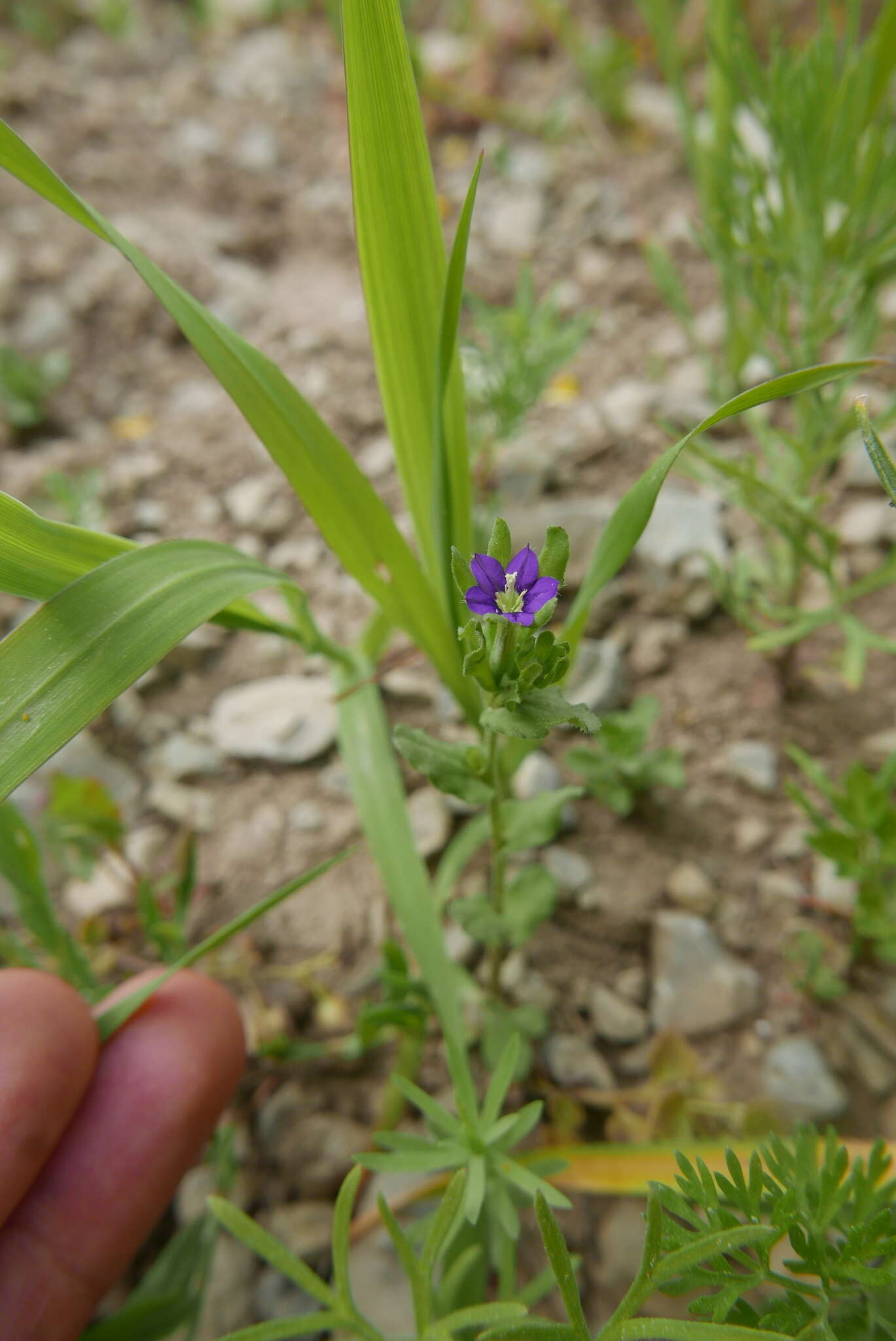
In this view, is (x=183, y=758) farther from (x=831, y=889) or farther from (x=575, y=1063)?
(x=831, y=889)

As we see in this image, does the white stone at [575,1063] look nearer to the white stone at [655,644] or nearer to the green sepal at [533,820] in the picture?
the green sepal at [533,820]

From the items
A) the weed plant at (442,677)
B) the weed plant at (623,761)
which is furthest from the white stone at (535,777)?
the weed plant at (442,677)

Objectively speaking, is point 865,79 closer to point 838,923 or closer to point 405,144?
point 405,144

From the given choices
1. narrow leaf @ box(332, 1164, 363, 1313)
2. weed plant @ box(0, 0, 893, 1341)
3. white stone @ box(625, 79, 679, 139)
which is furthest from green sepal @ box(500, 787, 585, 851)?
white stone @ box(625, 79, 679, 139)

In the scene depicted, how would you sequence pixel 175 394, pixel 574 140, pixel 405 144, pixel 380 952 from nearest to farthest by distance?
pixel 405 144, pixel 380 952, pixel 175 394, pixel 574 140

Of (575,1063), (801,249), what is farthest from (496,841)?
(801,249)

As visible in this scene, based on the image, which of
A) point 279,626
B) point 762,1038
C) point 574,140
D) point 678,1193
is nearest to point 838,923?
point 762,1038

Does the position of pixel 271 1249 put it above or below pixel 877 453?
below
